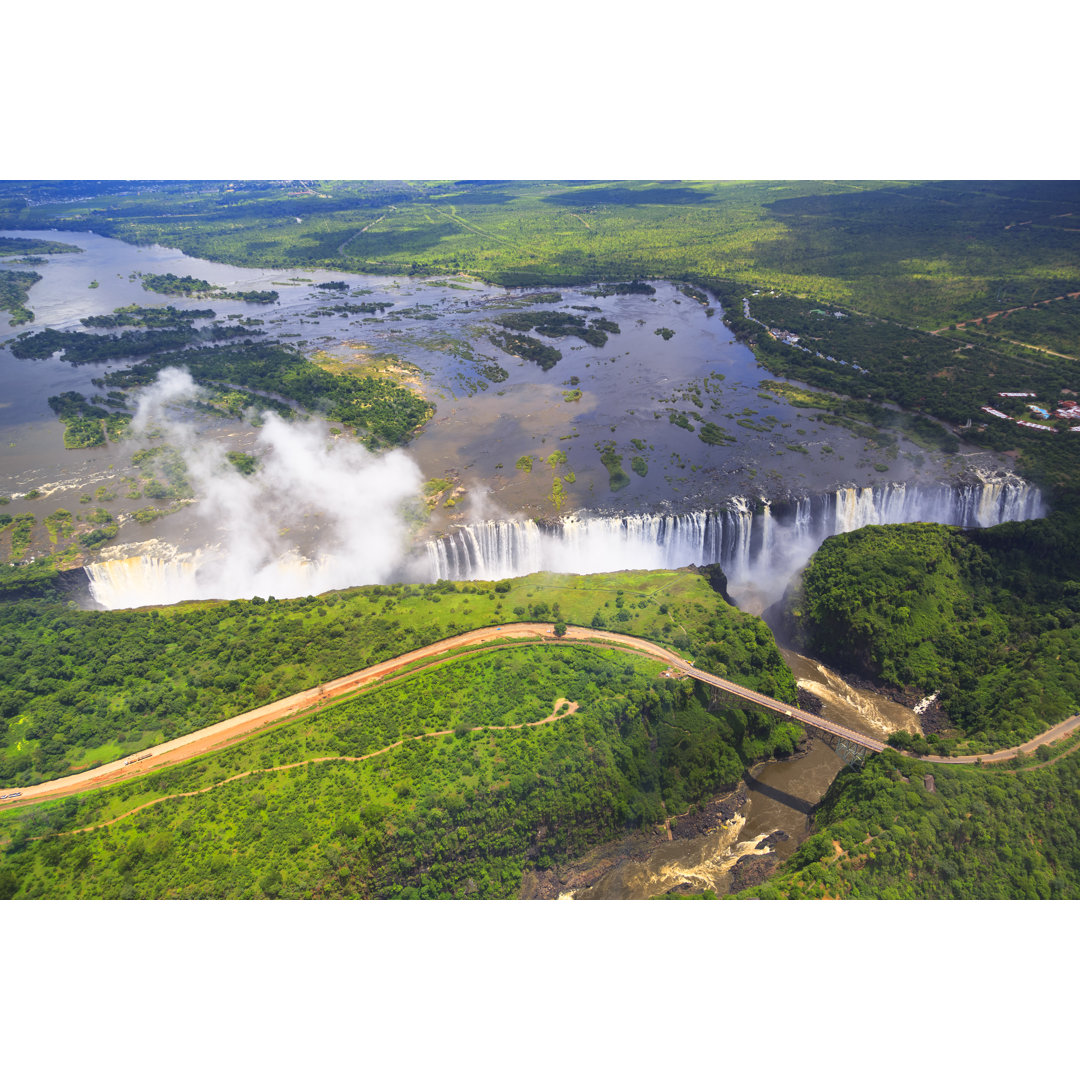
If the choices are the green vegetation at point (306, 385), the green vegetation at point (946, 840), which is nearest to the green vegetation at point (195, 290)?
the green vegetation at point (306, 385)

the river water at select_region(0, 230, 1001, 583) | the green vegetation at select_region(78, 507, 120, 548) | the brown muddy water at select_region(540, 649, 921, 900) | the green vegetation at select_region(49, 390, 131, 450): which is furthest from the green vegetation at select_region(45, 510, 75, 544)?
the brown muddy water at select_region(540, 649, 921, 900)

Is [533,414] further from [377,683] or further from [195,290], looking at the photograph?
[195,290]

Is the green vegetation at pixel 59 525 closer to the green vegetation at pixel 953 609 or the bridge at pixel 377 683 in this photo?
the bridge at pixel 377 683

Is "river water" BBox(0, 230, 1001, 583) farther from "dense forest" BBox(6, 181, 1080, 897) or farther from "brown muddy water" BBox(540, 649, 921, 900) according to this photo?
"brown muddy water" BBox(540, 649, 921, 900)

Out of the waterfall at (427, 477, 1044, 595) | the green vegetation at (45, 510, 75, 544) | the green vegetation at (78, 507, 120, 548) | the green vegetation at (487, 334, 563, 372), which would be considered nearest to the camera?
the green vegetation at (78, 507, 120, 548)

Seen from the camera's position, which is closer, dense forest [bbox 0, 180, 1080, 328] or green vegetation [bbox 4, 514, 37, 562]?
green vegetation [bbox 4, 514, 37, 562]

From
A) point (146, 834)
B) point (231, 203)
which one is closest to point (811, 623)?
point (146, 834)
